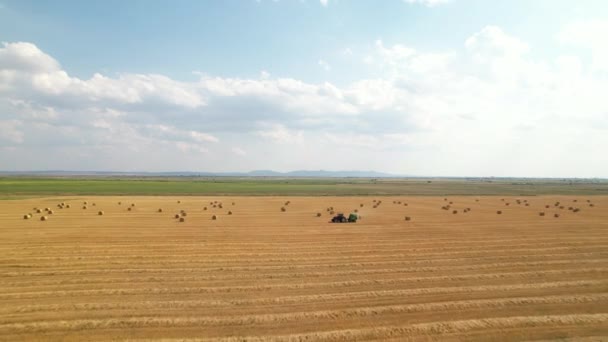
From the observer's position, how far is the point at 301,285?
1684 centimetres

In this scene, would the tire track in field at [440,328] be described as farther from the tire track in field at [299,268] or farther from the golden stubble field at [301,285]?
the tire track in field at [299,268]

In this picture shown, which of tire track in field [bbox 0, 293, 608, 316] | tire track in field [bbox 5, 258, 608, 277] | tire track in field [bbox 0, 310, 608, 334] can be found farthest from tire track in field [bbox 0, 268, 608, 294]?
tire track in field [bbox 0, 310, 608, 334]

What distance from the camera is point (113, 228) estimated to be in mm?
33344

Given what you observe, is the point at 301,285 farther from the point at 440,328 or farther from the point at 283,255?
the point at 440,328

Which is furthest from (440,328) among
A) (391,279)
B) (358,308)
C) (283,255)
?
(283,255)

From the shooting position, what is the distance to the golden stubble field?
40.5 ft

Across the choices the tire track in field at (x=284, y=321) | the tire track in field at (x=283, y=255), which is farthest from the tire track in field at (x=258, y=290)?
the tire track in field at (x=283, y=255)

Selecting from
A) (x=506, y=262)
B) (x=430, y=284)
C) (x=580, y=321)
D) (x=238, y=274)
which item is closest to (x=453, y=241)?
(x=506, y=262)

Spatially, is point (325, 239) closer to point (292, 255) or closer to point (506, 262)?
point (292, 255)

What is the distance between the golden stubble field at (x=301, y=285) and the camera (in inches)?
Answer: 486

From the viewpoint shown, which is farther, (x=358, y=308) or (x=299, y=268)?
(x=299, y=268)

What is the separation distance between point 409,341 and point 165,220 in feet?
108

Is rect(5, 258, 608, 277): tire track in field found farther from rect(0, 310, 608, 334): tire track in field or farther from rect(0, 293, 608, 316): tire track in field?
rect(0, 310, 608, 334): tire track in field

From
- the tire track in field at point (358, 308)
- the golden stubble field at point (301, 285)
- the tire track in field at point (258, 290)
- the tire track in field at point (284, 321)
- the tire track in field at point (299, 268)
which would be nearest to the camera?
the tire track in field at point (284, 321)
